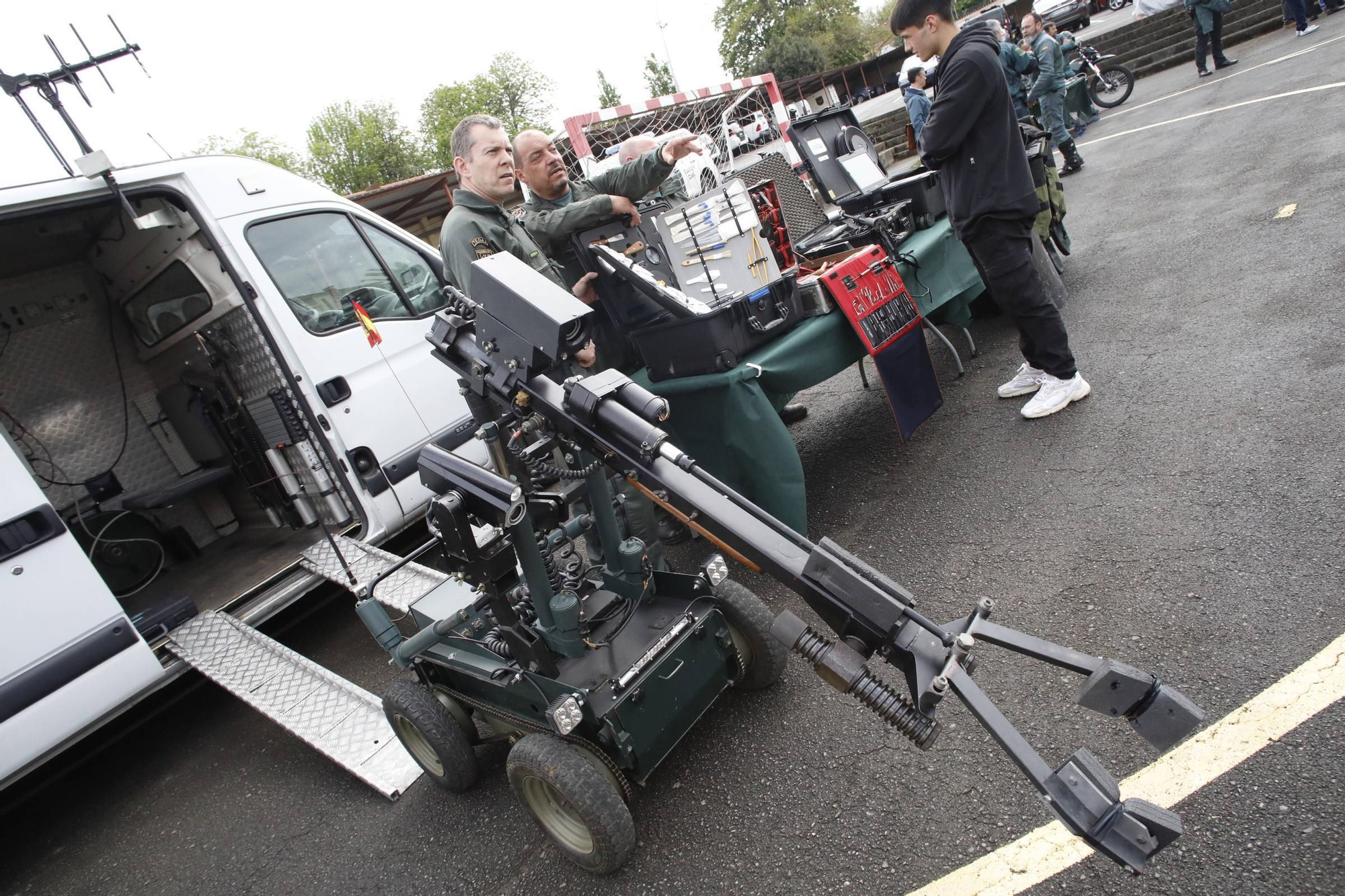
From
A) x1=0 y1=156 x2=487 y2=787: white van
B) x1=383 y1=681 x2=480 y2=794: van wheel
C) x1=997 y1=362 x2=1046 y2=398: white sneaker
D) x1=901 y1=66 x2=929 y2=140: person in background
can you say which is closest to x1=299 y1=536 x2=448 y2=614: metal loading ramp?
x1=0 y1=156 x2=487 y2=787: white van

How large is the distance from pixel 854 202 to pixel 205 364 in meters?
4.82

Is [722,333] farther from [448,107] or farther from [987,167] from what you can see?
[448,107]

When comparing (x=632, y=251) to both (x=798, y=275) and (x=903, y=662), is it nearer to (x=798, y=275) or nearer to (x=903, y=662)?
(x=798, y=275)

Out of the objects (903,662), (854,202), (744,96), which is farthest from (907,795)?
(744,96)

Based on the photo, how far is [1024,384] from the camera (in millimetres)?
4270

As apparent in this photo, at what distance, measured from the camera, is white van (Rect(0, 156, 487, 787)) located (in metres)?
3.10

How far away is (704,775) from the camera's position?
2.52 m

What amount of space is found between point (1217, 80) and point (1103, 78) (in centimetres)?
201

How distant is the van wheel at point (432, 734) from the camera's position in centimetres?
262

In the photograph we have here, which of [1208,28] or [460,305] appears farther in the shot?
Result: [1208,28]

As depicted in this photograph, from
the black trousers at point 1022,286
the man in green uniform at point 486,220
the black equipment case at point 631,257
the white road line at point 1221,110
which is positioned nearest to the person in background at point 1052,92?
the white road line at point 1221,110

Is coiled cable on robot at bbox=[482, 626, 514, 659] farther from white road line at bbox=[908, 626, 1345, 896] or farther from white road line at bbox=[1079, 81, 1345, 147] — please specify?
white road line at bbox=[1079, 81, 1345, 147]

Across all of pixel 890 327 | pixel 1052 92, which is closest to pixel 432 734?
pixel 890 327

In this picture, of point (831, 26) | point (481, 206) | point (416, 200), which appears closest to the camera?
point (481, 206)
